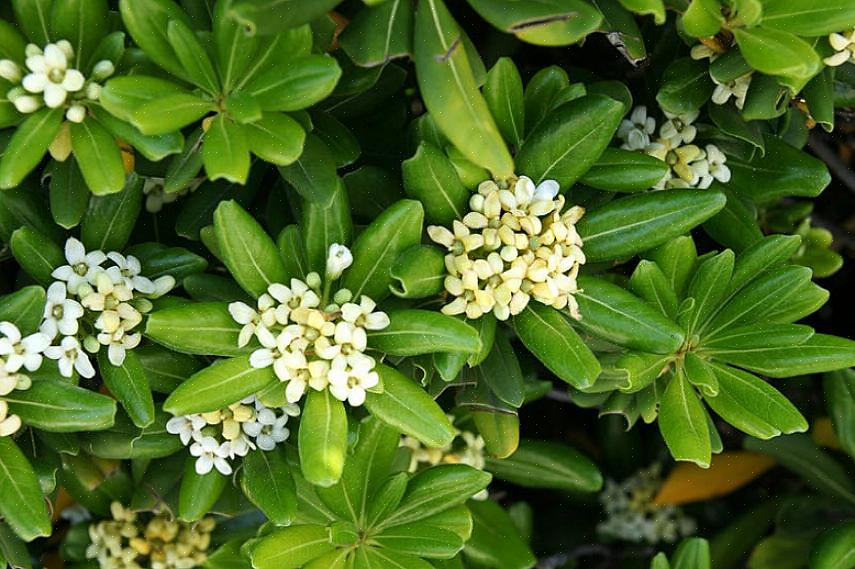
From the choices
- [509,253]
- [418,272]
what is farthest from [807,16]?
[418,272]

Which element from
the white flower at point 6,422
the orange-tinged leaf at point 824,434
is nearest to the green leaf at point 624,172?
the white flower at point 6,422

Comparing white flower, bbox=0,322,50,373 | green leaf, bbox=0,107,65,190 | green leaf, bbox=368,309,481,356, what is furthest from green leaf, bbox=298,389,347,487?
green leaf, bbox=0,107,65,190

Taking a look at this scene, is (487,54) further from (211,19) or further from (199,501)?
(199,501)

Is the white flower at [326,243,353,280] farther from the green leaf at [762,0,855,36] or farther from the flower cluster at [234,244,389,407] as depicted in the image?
the green leaf at [762,0,855,36]

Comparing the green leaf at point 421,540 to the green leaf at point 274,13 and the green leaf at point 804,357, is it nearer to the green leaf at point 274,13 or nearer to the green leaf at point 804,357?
the green leaf at point 804,357

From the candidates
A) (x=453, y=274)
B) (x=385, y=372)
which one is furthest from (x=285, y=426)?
(x=453, y=274)

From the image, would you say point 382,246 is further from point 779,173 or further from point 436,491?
point 779,173
